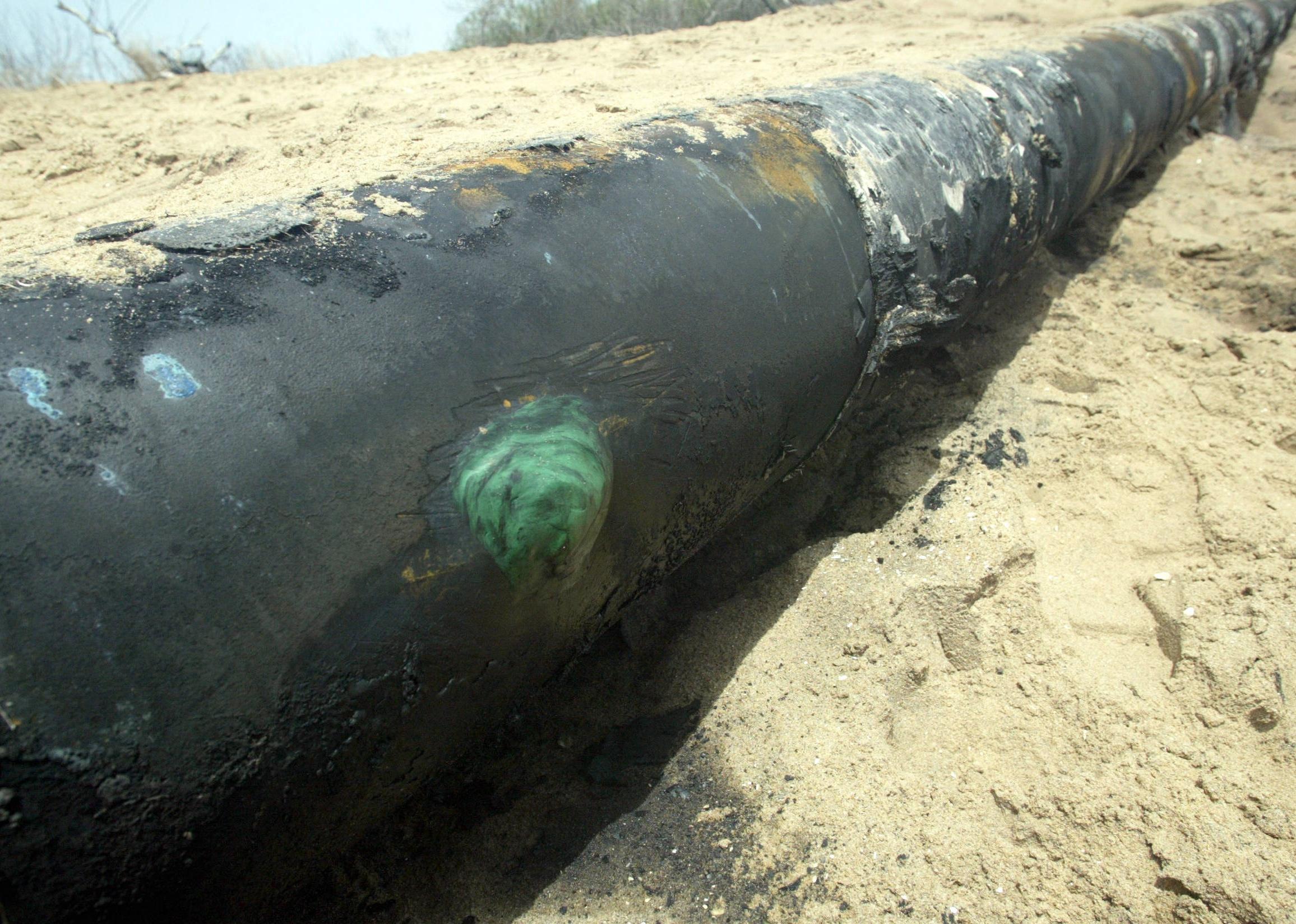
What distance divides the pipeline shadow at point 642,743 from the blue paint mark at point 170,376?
66 cm

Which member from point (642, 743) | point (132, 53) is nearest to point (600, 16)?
point (132, 53)

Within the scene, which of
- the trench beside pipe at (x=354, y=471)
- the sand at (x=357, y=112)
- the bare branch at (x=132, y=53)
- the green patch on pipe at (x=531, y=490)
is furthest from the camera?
the bare branch at (x=132, y=53)

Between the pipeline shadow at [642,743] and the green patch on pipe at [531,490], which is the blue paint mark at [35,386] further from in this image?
the pipeline shadow at [642,743]

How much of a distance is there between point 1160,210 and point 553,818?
3.86m

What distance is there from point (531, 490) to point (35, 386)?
52cm

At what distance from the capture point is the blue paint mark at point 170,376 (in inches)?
33.5

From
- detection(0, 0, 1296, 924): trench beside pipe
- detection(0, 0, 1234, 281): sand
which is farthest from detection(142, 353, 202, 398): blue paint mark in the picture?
detection(0, 0, 1234, 281): sand

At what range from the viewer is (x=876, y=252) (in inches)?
65.5

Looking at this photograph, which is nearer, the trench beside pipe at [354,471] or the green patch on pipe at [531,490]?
the trench beside pipe at [354,471]

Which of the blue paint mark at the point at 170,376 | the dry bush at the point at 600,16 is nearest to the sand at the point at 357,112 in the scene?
the blue paint mark at the point at 170,376

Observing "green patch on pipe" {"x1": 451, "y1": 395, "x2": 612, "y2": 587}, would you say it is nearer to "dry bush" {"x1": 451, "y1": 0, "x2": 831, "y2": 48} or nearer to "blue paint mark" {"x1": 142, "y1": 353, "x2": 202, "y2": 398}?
"blue paint mark" {"x1": 142, "y1": 353, "x2": 202, "y2": 398}

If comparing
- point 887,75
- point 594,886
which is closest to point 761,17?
point 887,75

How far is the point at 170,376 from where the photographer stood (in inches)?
33.9

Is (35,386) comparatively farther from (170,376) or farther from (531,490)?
(531,490)
